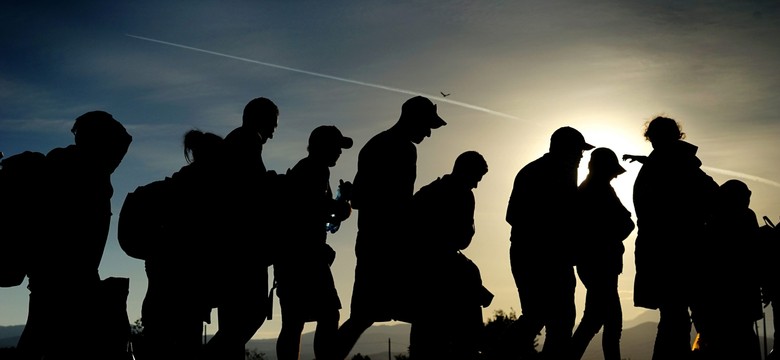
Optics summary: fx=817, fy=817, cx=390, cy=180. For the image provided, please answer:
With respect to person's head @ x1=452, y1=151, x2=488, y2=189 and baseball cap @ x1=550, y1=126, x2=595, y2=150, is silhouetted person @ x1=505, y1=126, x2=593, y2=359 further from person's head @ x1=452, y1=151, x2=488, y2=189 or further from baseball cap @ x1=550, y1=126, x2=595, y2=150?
person's head @ x1=452, y1=151, x2=488, y2=189

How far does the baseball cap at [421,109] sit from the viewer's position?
6.66 meters

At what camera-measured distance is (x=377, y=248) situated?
251 inches

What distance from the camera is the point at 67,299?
5.11 m

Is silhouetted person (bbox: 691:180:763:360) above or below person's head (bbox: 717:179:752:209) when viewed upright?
below

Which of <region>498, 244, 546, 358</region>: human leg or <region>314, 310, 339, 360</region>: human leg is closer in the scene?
<region>314, 310, 339, 360</region>: human leg

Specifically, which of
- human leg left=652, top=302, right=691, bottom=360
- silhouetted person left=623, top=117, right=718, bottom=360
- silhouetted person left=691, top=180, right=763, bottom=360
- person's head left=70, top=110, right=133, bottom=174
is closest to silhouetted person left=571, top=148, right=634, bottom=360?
silhouetted person left=623, top=117, right=718, bottom=360

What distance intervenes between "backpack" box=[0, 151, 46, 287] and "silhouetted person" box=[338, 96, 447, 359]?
2.39 m

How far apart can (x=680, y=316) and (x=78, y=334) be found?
16.5 ft

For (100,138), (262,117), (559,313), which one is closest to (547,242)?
(559,313)

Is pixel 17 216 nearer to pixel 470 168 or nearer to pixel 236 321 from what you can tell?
pixel 236 321

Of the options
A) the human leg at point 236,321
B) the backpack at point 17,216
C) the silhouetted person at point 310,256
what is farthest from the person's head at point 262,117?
the backpack at point 17,216

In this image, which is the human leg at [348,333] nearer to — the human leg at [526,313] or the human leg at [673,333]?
the human leg at [526,313]

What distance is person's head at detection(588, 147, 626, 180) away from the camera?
7984mm

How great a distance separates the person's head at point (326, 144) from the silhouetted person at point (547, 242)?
1.68 m
